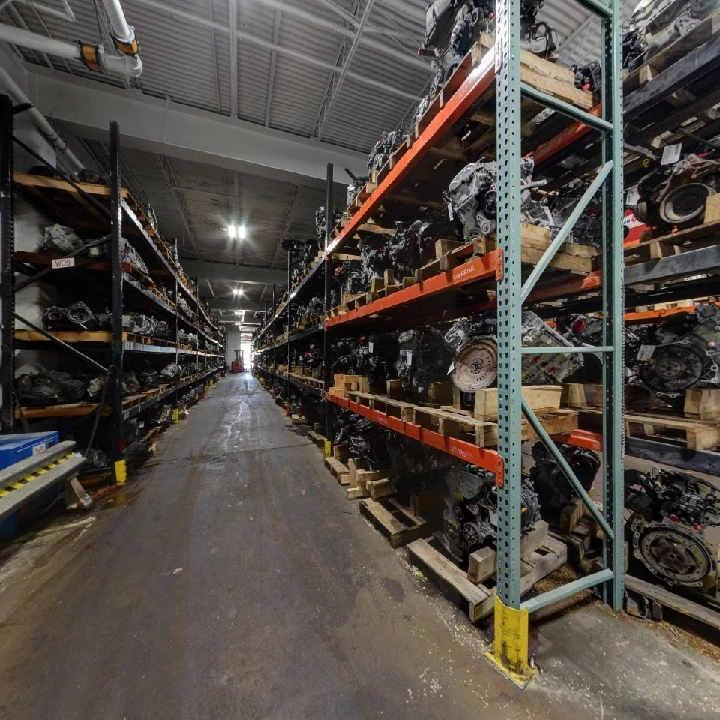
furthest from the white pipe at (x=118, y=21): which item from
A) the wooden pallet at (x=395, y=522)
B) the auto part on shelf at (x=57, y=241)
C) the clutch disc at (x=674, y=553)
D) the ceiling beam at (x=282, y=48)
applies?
the clutch disc at (x=674, y=553)

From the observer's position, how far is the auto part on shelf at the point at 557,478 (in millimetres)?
2811

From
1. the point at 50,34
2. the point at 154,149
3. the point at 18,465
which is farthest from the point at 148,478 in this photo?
the point at 50,34

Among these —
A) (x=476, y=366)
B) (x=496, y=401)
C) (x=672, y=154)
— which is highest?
(x=672, y=154)

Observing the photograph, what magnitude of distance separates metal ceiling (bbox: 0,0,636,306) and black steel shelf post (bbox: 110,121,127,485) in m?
1.83

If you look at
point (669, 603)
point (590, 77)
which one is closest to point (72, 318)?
point (590, 77)

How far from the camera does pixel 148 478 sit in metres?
4.16

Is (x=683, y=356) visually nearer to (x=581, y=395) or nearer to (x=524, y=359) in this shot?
(x=581, y=395)

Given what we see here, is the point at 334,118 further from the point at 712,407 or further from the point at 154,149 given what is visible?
the point at 712,407

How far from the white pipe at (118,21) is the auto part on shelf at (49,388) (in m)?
3.92

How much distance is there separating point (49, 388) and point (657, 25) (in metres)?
6.58

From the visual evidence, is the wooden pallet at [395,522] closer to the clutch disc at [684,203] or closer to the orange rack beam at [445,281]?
the orange rack beam at [445,281]

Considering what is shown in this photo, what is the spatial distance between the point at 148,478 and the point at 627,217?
695cm

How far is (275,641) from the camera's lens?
5.82ft

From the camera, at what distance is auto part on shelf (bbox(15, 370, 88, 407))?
366 cm
